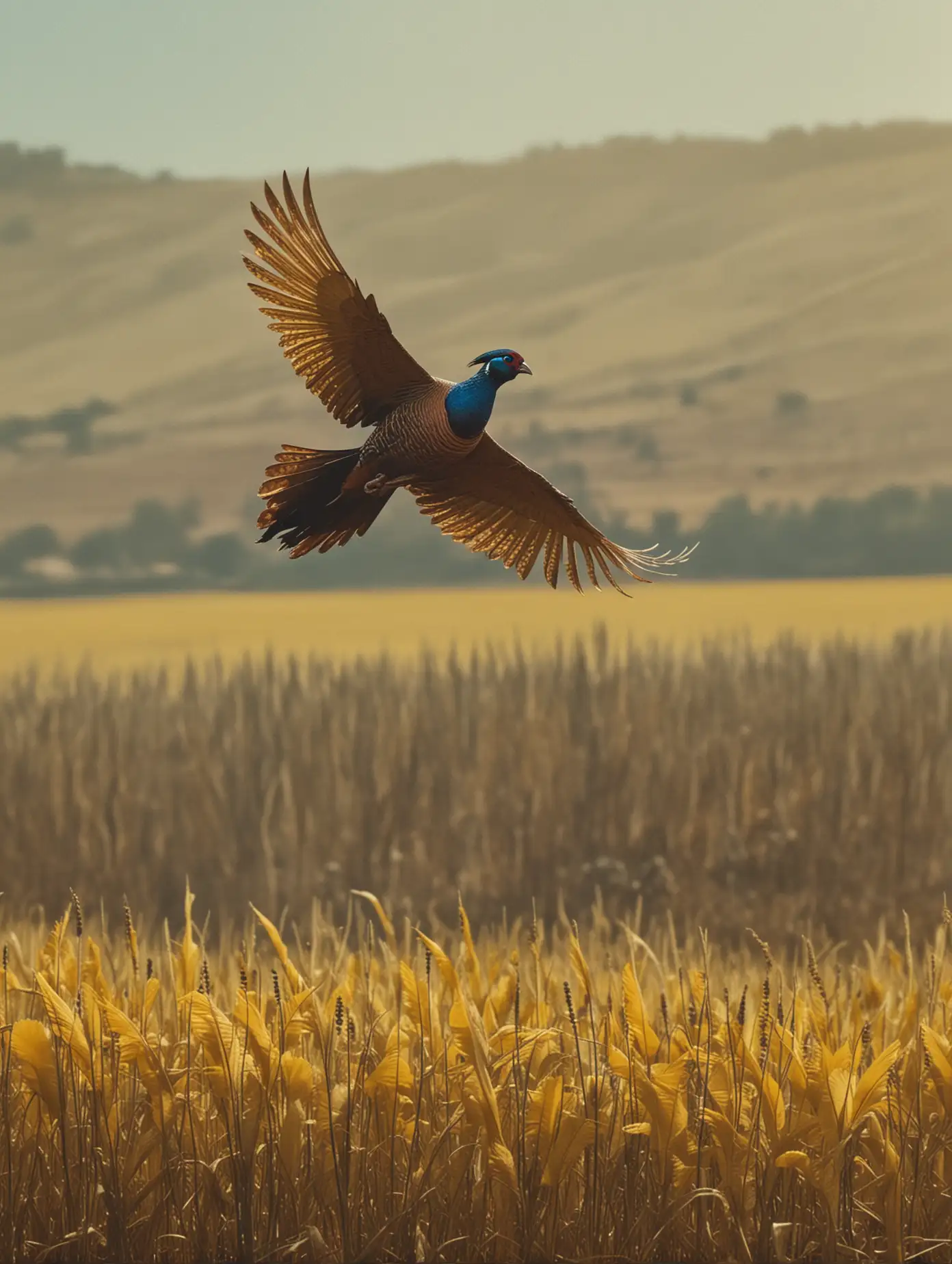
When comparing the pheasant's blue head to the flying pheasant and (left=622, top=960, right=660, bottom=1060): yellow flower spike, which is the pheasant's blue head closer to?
the flying pheasant

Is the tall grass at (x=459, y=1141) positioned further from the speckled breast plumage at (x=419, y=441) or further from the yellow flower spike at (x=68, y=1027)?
the speckled breast plumage at (x=419, y=441)

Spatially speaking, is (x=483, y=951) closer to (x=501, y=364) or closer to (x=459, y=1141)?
(x=459, y=1141)

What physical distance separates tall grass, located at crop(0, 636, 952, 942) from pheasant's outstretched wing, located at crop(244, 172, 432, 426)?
6.82m

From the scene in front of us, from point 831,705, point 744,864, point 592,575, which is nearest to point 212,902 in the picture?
point 744,864

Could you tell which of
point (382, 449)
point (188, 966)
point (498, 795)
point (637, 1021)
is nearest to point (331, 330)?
point (382, 449)

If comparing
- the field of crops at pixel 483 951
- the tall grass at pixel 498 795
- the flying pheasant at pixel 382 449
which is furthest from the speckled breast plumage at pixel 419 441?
the tall grass at pixel 498 795

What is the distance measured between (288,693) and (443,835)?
58.1 inches

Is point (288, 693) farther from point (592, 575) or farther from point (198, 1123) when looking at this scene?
point (592, 575)

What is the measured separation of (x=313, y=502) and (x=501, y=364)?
296mm

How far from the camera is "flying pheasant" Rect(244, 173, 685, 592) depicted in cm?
182

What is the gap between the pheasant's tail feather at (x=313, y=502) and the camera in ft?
6.03

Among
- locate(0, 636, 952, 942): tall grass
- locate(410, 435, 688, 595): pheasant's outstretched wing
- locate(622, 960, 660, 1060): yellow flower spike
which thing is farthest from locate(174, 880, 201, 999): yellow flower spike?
locate(0, 636, 952, 942): tall grass

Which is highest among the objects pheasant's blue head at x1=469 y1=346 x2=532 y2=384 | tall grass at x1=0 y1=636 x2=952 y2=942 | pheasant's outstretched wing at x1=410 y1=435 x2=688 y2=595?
pheasant's blue head at x1=469 y1=346 x2=532 y2=384

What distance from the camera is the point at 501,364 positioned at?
71.9 inches
